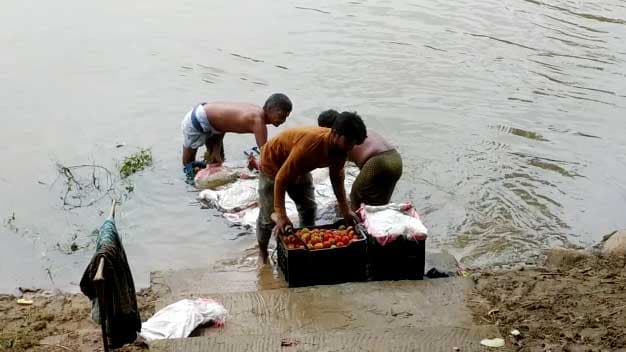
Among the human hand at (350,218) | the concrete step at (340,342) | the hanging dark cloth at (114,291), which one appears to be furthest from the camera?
the human hand at (350,218)

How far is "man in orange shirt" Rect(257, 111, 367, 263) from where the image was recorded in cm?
555

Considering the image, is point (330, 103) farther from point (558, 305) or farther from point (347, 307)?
point (558, 305)

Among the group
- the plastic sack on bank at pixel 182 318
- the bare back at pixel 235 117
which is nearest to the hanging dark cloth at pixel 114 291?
the plastic sack on bank at pixel 182 318

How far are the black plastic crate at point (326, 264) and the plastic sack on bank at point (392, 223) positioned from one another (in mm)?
136

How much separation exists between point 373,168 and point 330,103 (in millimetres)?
4904

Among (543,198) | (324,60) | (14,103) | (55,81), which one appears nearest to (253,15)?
(324,60)

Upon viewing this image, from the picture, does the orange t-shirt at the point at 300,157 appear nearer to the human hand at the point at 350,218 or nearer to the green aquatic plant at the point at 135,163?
the human hand at the point at 350,218

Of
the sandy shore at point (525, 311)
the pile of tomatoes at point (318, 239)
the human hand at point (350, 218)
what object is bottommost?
the sandy shore at point (525, 311)

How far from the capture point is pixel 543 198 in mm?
9000

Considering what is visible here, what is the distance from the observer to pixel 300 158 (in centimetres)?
581

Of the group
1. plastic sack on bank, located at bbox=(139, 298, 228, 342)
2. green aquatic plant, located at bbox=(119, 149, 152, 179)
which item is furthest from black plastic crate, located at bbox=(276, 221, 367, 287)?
green aquatic plant, located at bbox=(119, 149, 152, 179)

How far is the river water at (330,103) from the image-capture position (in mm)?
8219

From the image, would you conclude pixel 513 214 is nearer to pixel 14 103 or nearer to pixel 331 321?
pixel 331 321

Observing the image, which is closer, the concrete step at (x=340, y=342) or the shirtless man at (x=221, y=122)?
the concrete step at (x=340, y=342)
